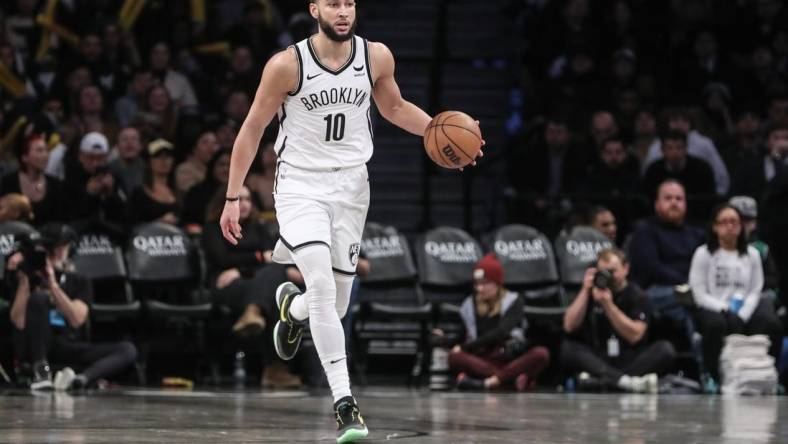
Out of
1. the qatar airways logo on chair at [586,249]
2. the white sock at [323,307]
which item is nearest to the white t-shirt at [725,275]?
the qatar airways logo on chair at [586,249]

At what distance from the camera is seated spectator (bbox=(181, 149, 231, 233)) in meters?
13.2

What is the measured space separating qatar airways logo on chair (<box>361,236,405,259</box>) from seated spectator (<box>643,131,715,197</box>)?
7.78 ft

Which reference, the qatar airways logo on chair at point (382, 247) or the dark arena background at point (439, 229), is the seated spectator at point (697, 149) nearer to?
the dark arena background at point (439, 229)

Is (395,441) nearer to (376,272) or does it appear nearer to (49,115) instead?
(376,272)

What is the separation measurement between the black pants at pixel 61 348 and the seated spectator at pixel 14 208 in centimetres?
94

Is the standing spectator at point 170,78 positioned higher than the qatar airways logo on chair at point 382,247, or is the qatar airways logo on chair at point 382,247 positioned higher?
the standing spectator at point 170,78

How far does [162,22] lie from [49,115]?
2467mm

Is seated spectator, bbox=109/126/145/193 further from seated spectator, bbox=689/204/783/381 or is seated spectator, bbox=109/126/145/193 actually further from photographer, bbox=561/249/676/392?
seated spectator, bbox=689/204/783/381

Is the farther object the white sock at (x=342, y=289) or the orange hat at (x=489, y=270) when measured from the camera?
the orange hat at (x=489, y=270)

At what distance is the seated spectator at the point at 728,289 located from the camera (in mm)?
11945

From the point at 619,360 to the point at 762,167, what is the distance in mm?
2935

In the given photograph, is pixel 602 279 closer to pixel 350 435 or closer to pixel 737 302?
pixel 737 302

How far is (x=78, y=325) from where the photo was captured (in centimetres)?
1146

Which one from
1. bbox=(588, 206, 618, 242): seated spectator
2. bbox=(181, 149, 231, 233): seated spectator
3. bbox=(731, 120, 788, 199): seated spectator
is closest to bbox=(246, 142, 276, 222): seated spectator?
bbox=(181, 149, 231, 233): seated spectator
